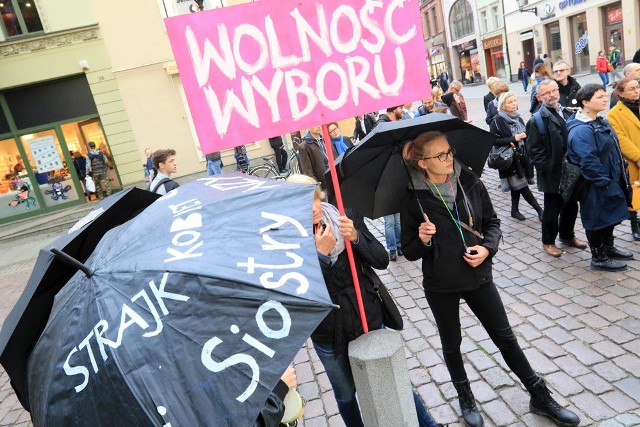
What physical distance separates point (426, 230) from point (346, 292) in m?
0.60

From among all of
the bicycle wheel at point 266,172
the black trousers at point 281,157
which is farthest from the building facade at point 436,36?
the bicycle wheel at point 266,172

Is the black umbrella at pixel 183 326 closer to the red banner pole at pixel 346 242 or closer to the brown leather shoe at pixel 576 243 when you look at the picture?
the red banner pole at pixel 346 242

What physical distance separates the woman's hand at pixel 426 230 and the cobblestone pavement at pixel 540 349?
4.45 ft

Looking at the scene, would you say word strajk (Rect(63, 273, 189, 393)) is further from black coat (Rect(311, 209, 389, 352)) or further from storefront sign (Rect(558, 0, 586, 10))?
storefront sign (Rect(558, 0, 586, 10))

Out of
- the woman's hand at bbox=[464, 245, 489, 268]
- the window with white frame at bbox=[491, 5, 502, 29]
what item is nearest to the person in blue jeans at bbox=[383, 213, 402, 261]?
the woman's hand at bbox=[464, 245, 489, 268]

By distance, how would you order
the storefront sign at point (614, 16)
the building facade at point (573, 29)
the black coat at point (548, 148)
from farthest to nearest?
1. the storefront sign at point (614, 16)
2. the building facade at point (573, 29)
3. the black coat at point (548, 148)

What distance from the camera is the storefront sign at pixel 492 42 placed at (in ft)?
120

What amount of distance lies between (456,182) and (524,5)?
111 feet

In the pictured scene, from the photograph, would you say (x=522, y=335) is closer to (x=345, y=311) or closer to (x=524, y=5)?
(x=345, y=311)

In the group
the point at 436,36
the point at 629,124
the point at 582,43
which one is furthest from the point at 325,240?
the point at 436,36

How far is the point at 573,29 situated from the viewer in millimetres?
27234

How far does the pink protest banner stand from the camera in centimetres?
206

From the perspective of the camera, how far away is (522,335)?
3.84 m

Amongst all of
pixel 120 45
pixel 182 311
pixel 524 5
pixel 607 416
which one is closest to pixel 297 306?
pixel 182 311
